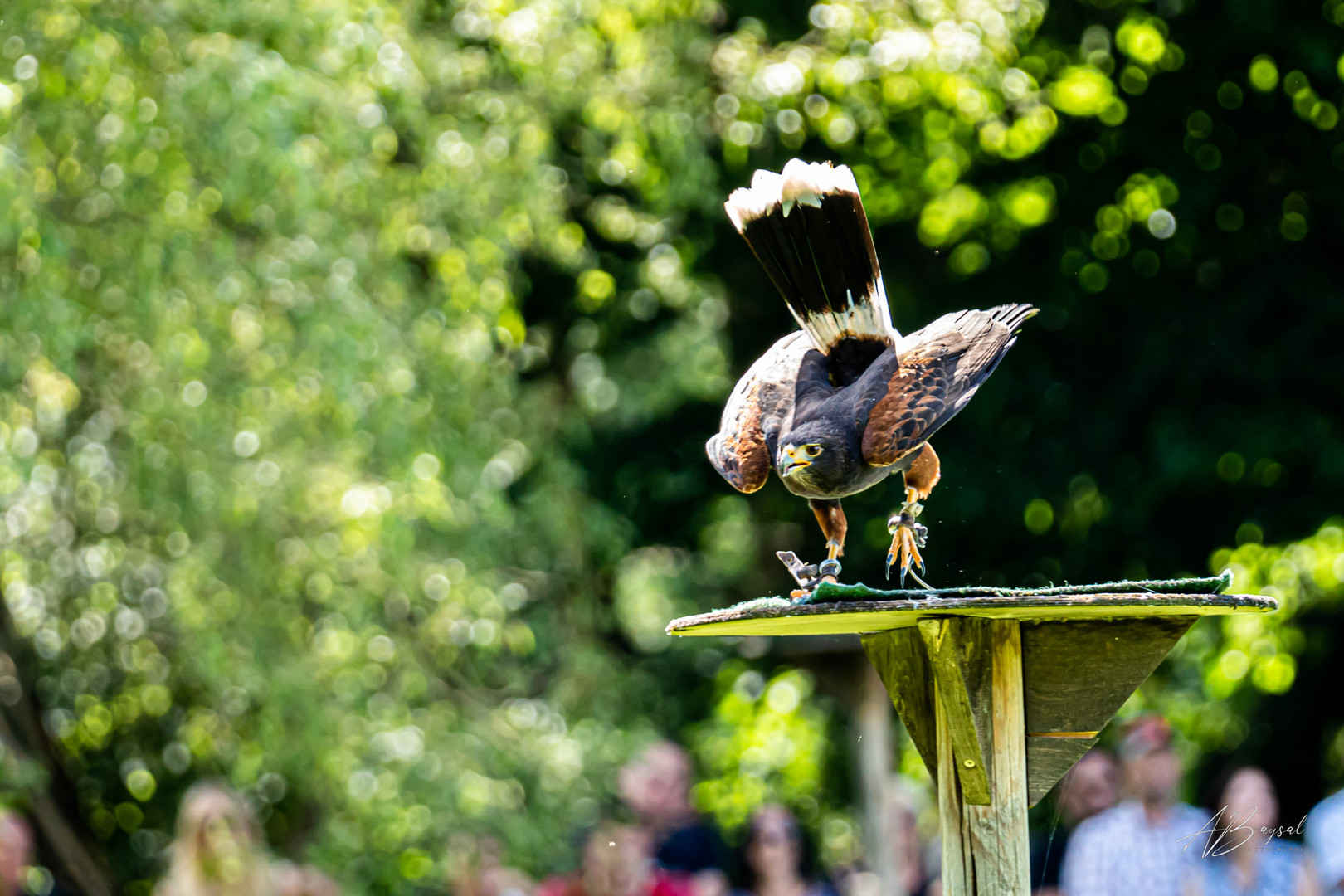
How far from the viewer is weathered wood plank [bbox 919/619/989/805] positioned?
2193mm

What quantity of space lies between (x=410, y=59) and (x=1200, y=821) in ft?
15.6

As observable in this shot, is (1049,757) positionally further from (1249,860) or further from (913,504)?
(1249,860)

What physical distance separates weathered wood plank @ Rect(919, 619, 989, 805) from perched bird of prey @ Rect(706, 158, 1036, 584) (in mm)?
331

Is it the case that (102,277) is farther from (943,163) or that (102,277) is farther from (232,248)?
(943,163)

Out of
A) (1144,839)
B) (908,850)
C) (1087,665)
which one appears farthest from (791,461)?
(908,850)

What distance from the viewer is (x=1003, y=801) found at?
229cm

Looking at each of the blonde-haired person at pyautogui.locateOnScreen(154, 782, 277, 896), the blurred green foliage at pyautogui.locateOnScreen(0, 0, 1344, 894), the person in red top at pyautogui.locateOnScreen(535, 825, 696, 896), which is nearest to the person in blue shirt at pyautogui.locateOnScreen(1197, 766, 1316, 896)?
the person in red top at pyautogui.locateOnScreen(535, 825, 696, 896)

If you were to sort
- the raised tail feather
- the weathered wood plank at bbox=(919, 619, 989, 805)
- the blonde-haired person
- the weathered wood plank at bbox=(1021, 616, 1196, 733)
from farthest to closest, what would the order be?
the blonde-haired person → the raised tail feather → the weathered wood plank at bbox=(1021, 616, 1196, 733) → the weathered wood plank at bbox=(919, 619, 989, 805)

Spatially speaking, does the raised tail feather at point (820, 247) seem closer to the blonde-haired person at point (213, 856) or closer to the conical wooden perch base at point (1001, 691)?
the conical wooden perch base at point (1001, 691)

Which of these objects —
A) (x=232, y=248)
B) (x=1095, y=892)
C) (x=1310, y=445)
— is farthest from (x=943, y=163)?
(x=1095, y=892)

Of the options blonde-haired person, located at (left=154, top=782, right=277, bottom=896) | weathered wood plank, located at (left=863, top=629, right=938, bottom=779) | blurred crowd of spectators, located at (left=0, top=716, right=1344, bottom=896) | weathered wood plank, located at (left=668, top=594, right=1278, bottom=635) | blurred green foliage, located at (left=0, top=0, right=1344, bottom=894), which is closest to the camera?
weathered wood plank, located at (left=668, top=594, right=1278, bottom=635)

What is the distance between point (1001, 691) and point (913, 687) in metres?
0.19

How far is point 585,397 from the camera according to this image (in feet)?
24.3

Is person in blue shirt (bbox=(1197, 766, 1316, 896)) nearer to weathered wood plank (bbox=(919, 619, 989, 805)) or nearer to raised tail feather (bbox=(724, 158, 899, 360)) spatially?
weathered wood plank (bbox=(919, 619, 989, 805))
